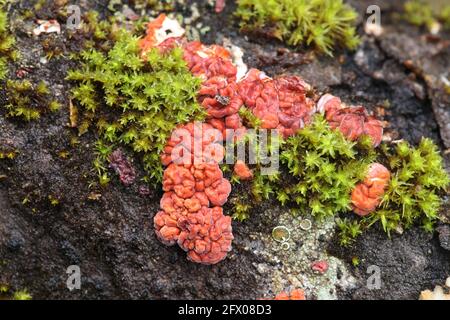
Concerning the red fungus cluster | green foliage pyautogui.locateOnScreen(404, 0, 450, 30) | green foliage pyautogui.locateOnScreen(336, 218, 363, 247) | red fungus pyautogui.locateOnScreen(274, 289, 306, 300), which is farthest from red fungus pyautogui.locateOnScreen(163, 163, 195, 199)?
green foliage pyautogui.locateOnScreen(404, 0, 450, 30)

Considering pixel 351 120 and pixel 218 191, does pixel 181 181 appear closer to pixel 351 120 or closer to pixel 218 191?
pixel 218 191

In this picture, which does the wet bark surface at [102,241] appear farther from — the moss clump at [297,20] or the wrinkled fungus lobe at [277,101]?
the moss clump at [297,20]

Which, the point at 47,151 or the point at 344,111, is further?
the point at 344,111

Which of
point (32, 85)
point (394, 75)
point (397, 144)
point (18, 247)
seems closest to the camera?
point (18, 247)

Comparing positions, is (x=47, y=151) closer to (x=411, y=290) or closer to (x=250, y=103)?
(x=250, y=103)

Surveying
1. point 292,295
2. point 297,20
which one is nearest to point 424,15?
point 297,20

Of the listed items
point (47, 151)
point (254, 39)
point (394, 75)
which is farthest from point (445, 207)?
point (47, 151)
